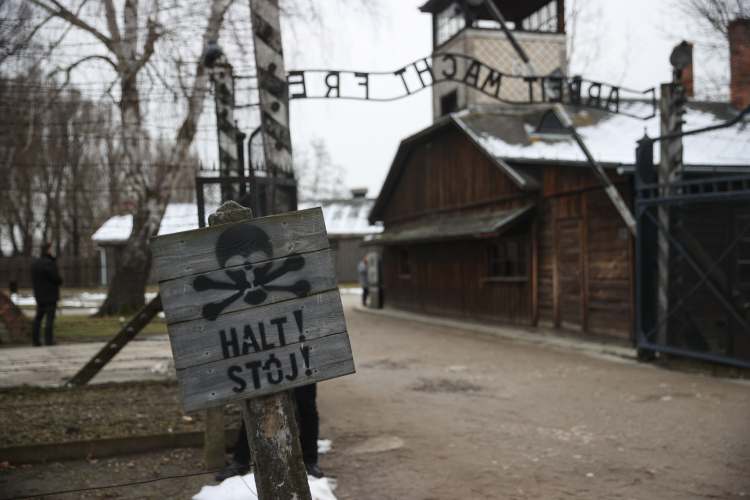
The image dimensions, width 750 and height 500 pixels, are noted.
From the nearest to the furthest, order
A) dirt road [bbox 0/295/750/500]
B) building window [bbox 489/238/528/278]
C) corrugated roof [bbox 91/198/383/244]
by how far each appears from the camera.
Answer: dirt road [bbox 0/295/750/500]
building window [bbox 489/238/528/278]
corrugated roof [bbox 91/198/383/244]

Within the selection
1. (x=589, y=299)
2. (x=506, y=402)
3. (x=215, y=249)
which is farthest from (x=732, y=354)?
(x=215, y=249)

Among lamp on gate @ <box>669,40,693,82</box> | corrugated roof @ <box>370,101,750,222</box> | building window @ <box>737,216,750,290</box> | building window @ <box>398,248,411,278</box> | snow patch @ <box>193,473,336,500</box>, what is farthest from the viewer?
building window @ <box>398,248,411,278</box>

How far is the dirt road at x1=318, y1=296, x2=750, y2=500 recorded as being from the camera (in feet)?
15.3

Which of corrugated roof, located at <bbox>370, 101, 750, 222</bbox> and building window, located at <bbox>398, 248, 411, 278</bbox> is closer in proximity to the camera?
corrugated roof, located at <bbox>370, 101, 750, 222</bbox>

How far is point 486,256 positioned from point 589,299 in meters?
4.20

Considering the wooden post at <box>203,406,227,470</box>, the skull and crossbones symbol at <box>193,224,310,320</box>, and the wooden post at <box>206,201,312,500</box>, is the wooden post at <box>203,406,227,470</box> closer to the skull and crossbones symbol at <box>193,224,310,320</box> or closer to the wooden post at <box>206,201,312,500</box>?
the wooden post at <box>206,201,312,500</box>

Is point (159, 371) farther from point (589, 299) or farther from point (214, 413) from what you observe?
point (589, 299)

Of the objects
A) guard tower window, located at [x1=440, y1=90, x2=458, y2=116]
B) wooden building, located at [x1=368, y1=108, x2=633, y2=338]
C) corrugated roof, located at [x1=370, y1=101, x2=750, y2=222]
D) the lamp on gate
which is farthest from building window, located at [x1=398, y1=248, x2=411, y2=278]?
the lamp on gate

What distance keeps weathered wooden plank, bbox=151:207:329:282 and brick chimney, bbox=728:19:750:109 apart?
56.4ft

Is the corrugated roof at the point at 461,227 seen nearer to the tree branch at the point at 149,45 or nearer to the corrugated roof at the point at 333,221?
the tree branch at the point at 149,45

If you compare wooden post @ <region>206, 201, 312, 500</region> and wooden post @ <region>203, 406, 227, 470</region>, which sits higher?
wooden post @ <region>206, 201, 312, 500</region>

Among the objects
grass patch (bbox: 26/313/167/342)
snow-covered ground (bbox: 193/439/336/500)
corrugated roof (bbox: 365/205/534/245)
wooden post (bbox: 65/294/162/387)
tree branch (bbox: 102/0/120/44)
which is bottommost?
grass patch (bbox: 26/313/167/342)

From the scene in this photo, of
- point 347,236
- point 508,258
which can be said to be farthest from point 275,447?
point 347,236

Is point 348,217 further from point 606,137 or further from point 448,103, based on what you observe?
point 606,137
